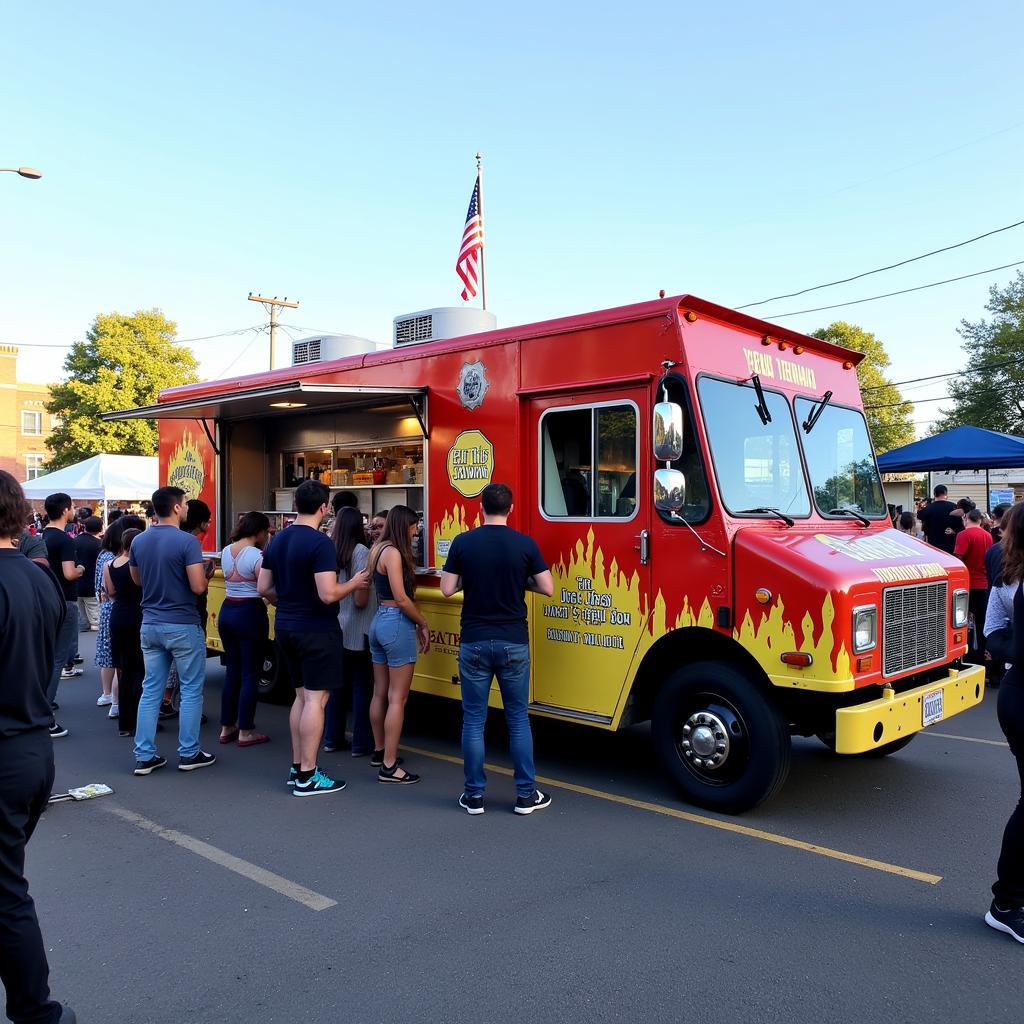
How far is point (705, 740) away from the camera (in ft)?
16.0

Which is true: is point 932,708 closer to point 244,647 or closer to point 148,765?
point 244,647

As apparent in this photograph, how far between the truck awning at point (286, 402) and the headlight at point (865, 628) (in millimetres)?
3503

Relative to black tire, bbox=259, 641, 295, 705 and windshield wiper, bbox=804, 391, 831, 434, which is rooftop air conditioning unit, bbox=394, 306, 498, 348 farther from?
black tire, bbox=259, 641, 295, 705

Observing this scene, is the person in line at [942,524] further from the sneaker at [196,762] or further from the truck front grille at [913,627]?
the sneaker at [196,762]

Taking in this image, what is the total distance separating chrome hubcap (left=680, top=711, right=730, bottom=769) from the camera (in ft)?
15.8

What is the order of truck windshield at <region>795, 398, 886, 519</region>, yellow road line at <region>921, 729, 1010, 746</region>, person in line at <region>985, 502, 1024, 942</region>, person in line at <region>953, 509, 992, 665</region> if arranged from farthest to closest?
person in line at <region>953, 509, 992, 665</region> → yellow road line at <region>921, 729, 1010, 746</region> → truck windshield at <region>795, 398, 886, 519</region> → person in line at <region>985, 502, 1024, 942</region>

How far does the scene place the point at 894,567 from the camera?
4902 millimetres

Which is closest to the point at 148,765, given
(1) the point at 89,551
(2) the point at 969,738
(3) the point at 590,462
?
(3) the point at 590,462

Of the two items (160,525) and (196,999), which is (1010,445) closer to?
(160,525)

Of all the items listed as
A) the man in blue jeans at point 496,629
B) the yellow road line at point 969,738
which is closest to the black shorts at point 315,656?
the man in blue jeans at point 496,629

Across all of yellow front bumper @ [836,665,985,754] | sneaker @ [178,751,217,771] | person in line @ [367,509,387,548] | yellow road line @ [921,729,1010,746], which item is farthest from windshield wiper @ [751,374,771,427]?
sneaker @ [178,751,217,771]

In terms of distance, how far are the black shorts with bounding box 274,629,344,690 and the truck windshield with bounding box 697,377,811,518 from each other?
8.65ft

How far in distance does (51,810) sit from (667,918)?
12.6 feet

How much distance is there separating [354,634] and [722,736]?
9.07 feet
